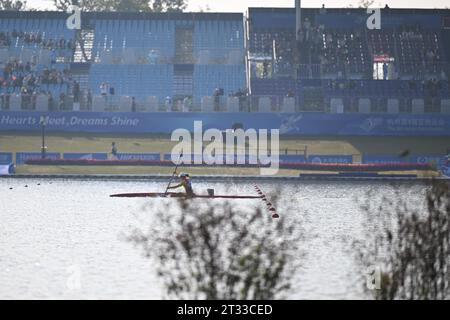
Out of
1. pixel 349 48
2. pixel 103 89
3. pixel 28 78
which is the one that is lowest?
pixel 103 89

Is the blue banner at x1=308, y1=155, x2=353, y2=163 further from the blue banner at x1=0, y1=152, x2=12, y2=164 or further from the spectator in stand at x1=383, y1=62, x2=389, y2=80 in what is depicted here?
the blue banner at x1=0, y1=152, x2=12, y2=164

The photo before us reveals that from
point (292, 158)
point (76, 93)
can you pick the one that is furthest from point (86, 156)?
point (292, 158)

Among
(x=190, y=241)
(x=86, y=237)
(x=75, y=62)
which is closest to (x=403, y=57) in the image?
(x=75, y=62)

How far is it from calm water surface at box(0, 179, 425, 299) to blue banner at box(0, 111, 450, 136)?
17387mm

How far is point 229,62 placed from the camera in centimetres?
8006

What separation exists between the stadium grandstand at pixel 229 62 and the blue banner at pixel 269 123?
689 mm

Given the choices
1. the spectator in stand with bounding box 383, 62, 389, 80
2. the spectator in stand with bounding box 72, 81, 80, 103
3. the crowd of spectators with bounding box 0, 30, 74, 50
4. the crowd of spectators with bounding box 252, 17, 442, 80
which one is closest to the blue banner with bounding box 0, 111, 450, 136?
the spectator in stand with bounding box 72, 81, 80, 103

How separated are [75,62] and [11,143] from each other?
16416 millimetres

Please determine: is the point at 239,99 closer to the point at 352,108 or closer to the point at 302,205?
the point at 352,108

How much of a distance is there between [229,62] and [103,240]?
5084 cm

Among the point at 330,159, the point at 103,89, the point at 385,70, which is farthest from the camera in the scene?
the point at 385,70

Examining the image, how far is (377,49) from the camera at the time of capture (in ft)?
266

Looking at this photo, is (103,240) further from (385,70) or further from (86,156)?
(385,70)

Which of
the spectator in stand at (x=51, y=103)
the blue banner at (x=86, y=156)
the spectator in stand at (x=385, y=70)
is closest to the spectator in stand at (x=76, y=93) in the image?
the spectator in stand at (x=51, y=103)
